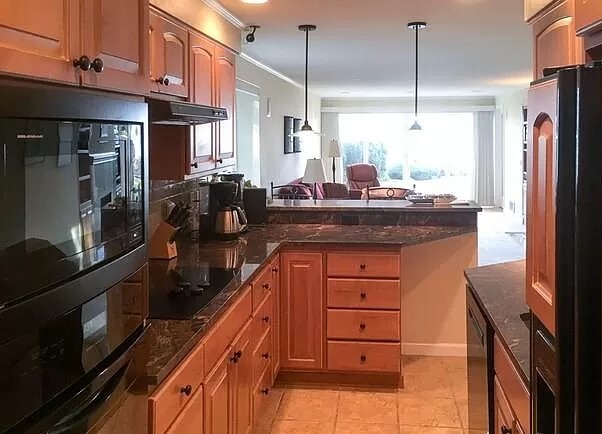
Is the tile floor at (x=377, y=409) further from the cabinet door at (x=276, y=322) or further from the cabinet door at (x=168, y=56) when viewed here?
the cabinet door at (x=168, y=56)

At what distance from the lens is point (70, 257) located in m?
1.19

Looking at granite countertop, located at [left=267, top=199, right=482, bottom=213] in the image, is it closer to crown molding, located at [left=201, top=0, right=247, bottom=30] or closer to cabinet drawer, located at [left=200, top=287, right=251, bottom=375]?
crown molding, located at [left=201, top=0, right=247, bottom=30]

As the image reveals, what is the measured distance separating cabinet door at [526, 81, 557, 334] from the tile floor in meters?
2.20

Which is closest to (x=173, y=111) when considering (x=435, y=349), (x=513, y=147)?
(x=435, y=349)

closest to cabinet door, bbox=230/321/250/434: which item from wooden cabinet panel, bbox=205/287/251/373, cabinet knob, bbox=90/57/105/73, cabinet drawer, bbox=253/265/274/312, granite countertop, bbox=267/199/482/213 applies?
wooden cabinet panel, bbox=205/287/251/373

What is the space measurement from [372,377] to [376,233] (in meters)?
0.88

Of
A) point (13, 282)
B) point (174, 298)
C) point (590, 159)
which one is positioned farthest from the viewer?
point (174, 298)

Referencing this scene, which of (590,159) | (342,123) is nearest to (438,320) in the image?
(590,159)

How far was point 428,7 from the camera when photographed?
179 inches

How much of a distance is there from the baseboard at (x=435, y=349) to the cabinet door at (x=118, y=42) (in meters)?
3.29

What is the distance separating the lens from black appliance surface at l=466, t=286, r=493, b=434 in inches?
90.6

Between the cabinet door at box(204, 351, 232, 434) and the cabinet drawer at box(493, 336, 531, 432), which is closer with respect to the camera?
the cabinet drawer at box(493, 336, 531, 432)

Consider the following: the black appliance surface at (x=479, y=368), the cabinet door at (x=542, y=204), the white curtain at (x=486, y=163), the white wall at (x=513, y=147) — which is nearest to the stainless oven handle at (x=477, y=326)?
the black appliance surface at (x=479, y=368)

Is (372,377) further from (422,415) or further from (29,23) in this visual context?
(29,23)
